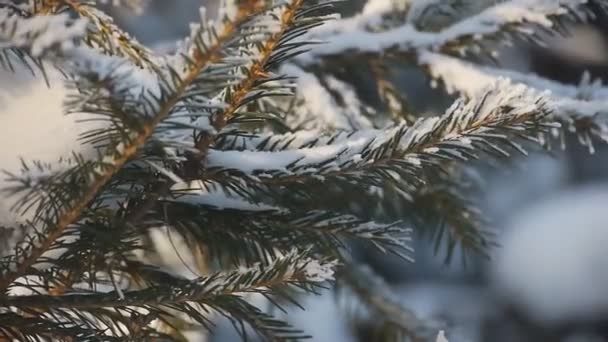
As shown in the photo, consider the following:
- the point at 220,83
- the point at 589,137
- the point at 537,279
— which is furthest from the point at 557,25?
the point at 537,279

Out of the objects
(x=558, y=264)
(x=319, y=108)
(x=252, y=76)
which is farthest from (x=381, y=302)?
(x=558, y=264)

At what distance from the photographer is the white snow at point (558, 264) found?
7.20 feet

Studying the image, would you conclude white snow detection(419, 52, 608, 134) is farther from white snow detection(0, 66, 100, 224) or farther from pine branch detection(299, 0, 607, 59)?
white snow detection(0, 66, 100, 224)

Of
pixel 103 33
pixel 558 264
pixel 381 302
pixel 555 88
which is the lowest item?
pixel 558 264

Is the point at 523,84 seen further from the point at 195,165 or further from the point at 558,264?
the point at 558,264

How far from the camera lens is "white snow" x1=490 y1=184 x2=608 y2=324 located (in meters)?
2.19

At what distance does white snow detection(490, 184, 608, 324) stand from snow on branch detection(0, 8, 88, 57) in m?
1.88

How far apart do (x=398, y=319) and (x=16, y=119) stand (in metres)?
0.45

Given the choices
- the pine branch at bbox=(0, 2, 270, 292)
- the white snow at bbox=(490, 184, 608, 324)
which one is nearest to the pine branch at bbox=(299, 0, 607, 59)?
the pine branch at bbox=(0, 2, 270, 292)

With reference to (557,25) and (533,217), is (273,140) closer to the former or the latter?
(557,25)

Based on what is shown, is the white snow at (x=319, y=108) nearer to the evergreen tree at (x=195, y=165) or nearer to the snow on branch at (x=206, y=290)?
the evergreen tree at (x=195, y=165)

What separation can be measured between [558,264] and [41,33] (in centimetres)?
203

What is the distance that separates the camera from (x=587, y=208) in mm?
2301

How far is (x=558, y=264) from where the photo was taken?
2.24 m
